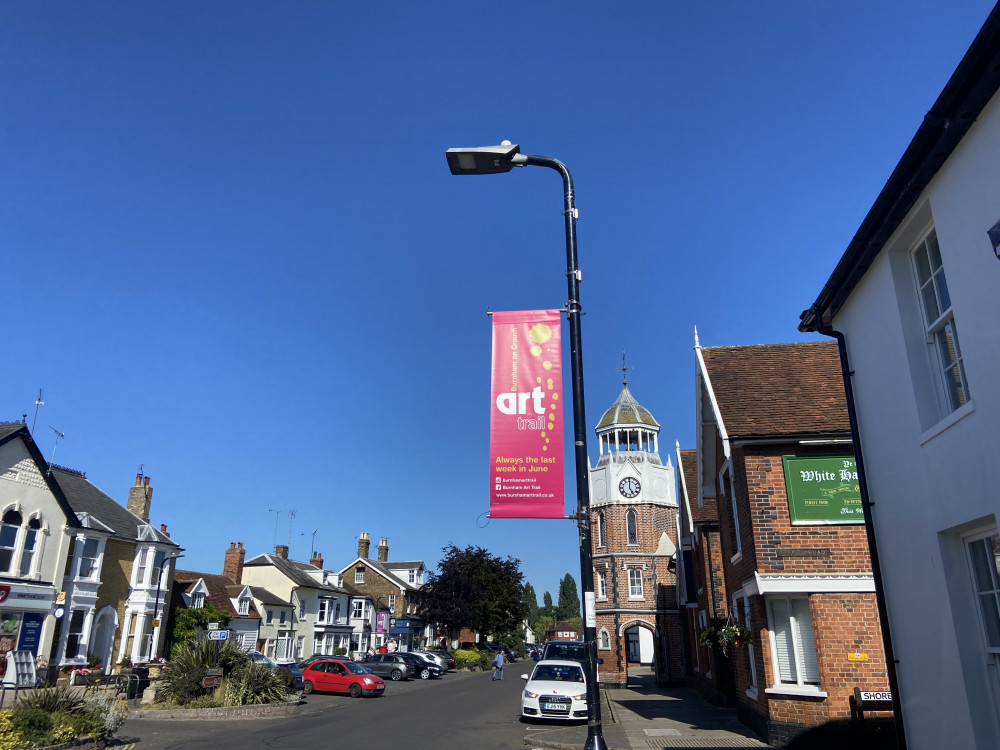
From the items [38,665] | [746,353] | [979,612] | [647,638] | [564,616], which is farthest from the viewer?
[564,616]

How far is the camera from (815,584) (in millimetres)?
13578

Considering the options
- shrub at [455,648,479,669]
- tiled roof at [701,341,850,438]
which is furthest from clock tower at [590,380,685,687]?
tiled roof at [701,341,850,438]

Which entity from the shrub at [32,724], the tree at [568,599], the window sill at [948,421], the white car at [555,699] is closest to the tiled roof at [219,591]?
the white car at [555,699]

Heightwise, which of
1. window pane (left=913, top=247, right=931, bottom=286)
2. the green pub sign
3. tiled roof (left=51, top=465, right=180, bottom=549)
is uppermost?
tiled roof (left=51, top=465, right=180, bottom=549)

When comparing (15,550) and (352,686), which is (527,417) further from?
(15,550)

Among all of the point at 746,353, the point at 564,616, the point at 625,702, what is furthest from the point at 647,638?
the point at 564,616

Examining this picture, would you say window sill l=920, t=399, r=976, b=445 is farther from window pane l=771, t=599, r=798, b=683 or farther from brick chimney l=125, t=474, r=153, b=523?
brick chimney l=125, t=474, r=153, b=523

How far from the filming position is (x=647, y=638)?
5291 centimetres

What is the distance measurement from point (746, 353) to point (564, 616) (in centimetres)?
14084

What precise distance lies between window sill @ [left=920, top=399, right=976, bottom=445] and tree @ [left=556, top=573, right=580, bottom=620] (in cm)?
14587

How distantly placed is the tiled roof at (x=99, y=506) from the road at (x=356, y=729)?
1408 cm

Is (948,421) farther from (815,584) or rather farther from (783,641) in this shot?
(783,641)

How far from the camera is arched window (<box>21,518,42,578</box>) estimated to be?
89.1 feet

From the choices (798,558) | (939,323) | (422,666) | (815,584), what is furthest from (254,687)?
(422,666)
